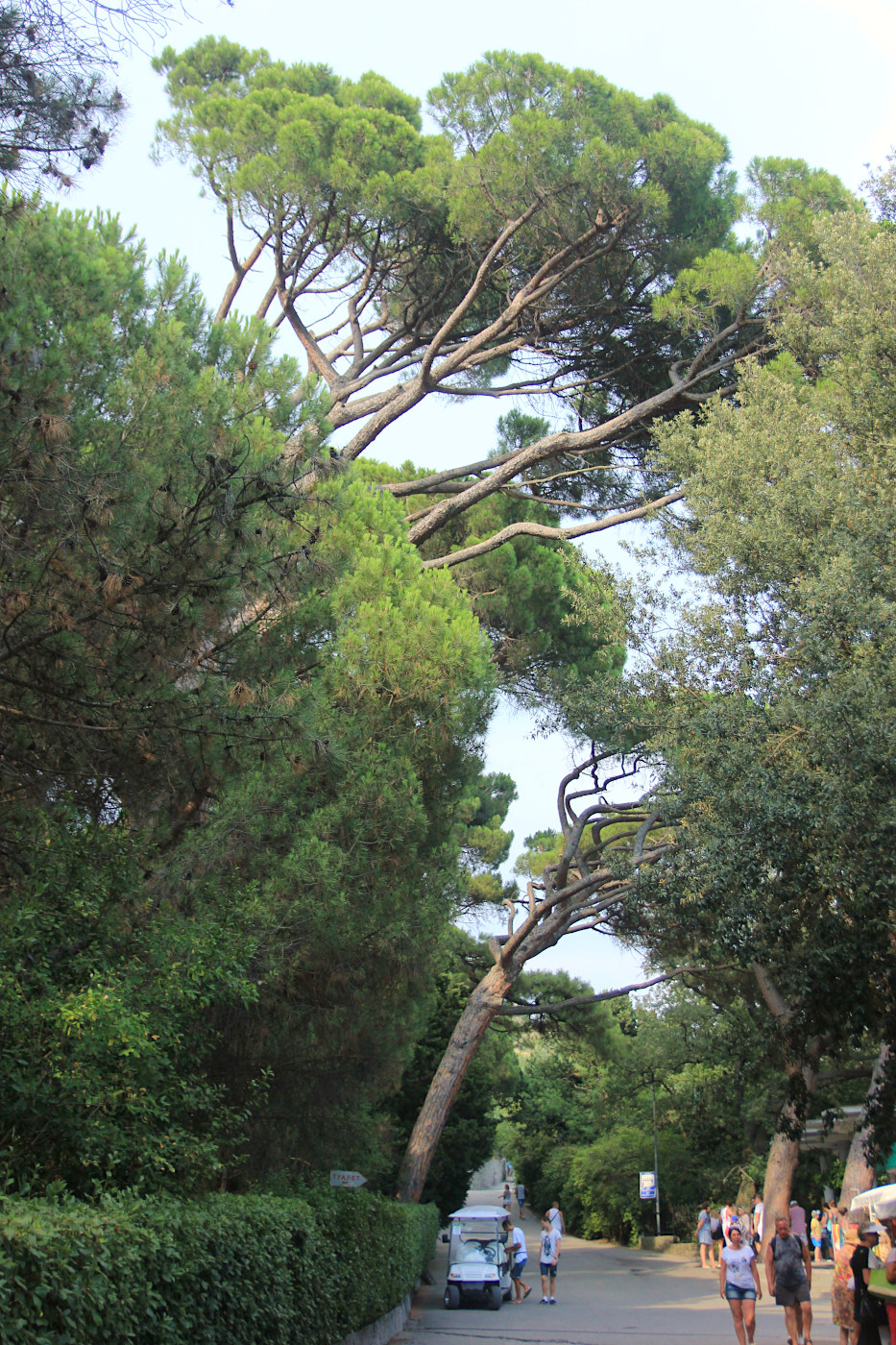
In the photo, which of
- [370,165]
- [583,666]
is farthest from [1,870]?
[583,666]

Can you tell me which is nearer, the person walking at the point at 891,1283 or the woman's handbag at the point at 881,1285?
the person walking at the point at 891,1283

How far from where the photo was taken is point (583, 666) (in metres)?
19.9

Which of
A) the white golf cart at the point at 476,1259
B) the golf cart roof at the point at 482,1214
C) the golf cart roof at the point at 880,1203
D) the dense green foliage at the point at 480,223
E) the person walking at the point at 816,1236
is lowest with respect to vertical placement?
the person walking at the point at 816,1236

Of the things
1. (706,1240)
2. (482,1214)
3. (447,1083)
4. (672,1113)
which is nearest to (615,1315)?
(482,1214)

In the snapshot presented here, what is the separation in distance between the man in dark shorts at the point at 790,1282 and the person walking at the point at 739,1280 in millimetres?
226

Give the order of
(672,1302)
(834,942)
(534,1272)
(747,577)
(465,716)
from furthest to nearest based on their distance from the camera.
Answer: (534,1272)
(672,1302)
(465,716)
(747,577)
(834,942)

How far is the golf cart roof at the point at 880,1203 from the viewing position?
8.69 m

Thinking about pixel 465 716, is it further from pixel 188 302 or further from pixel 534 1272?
pixel 534 1272

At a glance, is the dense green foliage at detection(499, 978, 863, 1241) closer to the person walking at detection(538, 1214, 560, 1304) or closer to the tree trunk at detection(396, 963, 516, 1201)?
the tree trunk at detection(396, 963, 516, 1201)

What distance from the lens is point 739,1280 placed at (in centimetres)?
1005

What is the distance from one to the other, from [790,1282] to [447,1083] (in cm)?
966

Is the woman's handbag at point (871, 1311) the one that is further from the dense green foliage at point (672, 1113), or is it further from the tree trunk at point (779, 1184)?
the dense green foliage at point (672, 1113)

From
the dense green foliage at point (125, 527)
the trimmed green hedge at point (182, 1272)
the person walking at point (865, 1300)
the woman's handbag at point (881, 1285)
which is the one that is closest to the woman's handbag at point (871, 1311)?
the person walking at point (865, 1300)

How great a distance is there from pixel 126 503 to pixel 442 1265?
26.5 metres
